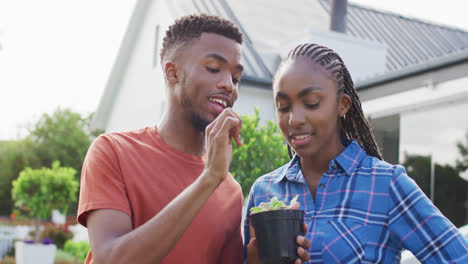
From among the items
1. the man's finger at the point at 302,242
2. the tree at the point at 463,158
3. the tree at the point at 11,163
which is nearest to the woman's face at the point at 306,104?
the man's finger at the point at 302,242

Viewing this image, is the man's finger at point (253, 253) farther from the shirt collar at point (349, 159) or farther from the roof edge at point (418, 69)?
the roof edge at point (418, 69)

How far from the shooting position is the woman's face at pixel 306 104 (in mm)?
1990

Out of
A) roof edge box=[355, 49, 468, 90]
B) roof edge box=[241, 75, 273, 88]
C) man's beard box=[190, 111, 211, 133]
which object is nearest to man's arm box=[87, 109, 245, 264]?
man's beard box=[190, 111, 211, 133]

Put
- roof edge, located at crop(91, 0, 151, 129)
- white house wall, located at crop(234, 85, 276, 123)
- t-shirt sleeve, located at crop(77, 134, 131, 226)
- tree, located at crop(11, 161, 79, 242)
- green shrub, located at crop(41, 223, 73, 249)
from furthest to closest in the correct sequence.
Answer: green shrub, located at crop(41, 223, 73, 249) < roof edge, located at crop(91, 0, 151, 129) < tree, located at crop(11, 161, 79, 242) < white house wall, located at crop(234, 85, 276, 123) < t-shirt sleeve, located at crop(77, 134, 131, 226)

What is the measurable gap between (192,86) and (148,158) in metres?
0.42

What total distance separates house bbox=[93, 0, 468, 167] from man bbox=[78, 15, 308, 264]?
654 centimetres

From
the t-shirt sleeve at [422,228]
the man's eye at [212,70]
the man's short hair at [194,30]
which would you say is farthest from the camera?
the man's short hair at [194,30]

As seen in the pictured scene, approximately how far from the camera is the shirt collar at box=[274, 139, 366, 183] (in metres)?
2.03

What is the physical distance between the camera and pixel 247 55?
13.4 m

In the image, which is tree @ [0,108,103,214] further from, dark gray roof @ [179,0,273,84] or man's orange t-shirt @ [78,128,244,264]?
man's orange t-shirt @ [78,128,244,264]

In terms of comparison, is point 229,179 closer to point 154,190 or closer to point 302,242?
point 154,190

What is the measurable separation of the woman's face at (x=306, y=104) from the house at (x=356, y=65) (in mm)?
6501

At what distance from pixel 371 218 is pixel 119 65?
60.2 feet

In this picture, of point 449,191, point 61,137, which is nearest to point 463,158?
point 449,191
